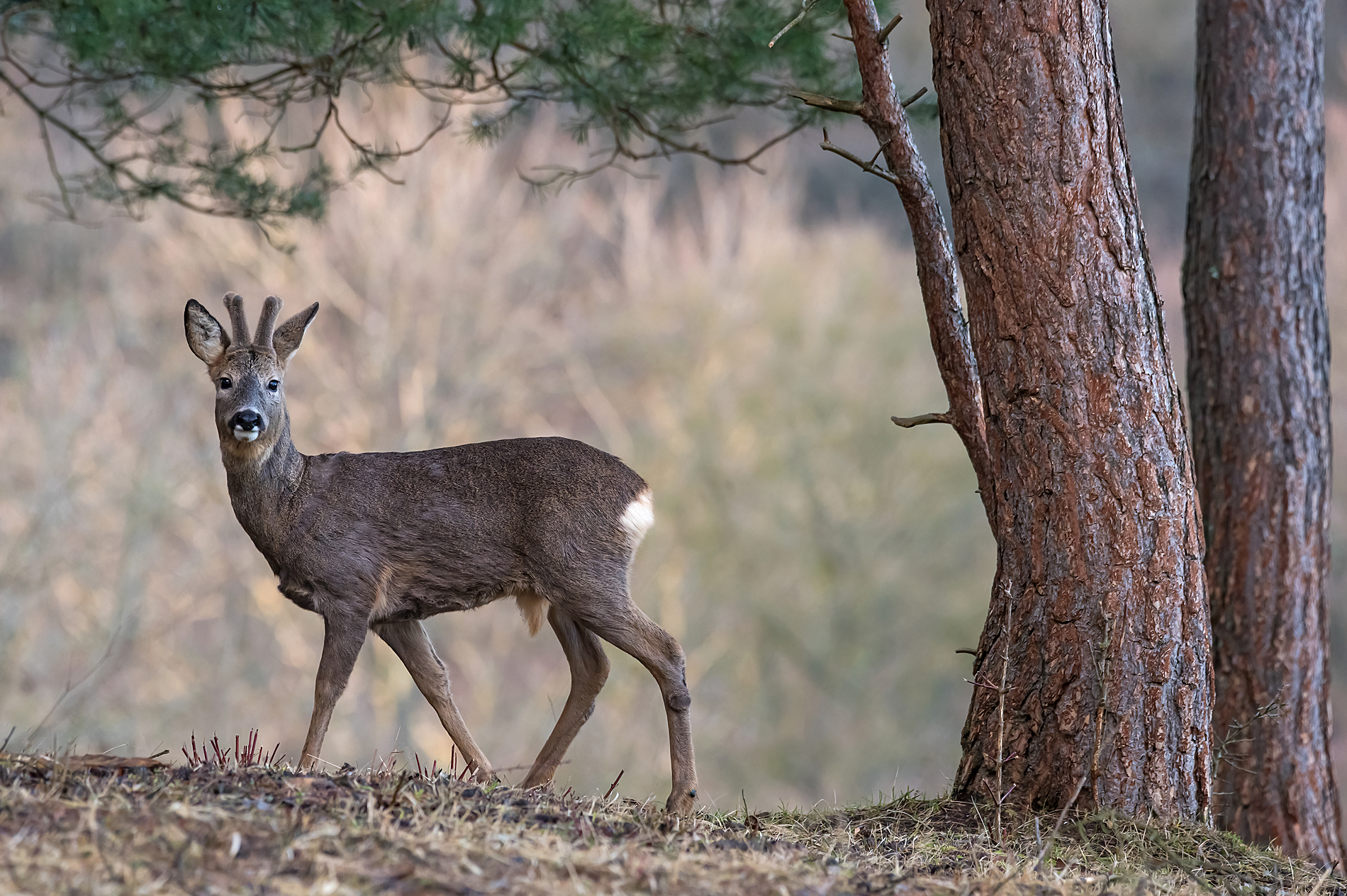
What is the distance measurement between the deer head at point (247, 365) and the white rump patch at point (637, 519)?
54.1 inches

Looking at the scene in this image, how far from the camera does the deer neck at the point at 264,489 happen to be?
520 centimetres

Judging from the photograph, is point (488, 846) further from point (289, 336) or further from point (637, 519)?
point (289, 336)

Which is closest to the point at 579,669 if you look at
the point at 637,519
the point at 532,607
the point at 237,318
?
the point at 532,607

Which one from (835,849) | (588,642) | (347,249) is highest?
(347,249)

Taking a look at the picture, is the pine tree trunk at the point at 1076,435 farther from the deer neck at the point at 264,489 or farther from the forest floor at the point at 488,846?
the deer neck at the point at 264,489

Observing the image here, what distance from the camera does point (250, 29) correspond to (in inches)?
228

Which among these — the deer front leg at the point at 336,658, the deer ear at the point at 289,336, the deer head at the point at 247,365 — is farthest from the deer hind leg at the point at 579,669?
the deer ear at the point at 289,336

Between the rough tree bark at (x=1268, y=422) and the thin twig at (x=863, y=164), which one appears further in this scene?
the rough tree bark at (x=1268, y=422)

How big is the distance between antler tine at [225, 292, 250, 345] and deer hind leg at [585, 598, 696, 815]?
1.70 meters

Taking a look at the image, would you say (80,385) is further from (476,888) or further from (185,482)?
(476,888)

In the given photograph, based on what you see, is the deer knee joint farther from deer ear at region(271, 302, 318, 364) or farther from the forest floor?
deer ear at region(271, 302, 318, 364)

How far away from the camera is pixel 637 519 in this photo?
5.34m

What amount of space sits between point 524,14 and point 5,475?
12.8 m

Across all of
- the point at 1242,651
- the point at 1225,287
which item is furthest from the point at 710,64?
the point at 1242,651
